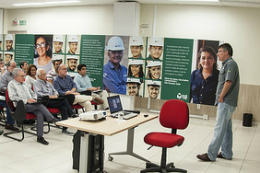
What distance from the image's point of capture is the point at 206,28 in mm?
8641

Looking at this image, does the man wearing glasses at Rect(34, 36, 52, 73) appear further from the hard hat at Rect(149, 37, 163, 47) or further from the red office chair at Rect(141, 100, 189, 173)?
the red office chair at Rect(141, 100, 189, 173)

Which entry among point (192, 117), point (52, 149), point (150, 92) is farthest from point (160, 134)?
point (192, 117)

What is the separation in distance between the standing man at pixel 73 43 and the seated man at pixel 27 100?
11.5 ft

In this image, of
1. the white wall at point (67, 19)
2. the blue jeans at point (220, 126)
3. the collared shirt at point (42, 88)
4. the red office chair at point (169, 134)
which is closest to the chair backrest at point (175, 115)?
the red office chair at point (169, 134)

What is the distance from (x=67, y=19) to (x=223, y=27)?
520 cm

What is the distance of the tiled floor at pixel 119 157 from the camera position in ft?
14.3

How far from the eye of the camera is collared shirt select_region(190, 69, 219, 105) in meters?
7.78

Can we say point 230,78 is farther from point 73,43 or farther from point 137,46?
point 73,43

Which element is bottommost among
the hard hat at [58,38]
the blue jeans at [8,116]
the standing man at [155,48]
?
the blue jeans at [8,116]

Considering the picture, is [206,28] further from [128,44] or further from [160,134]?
[160,134]

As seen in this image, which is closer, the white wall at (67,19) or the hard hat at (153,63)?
the hard hat at (153,63)

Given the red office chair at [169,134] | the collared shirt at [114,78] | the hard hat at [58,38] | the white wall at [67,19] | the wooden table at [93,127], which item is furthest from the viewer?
the white wall at [67,19]

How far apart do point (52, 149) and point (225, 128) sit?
290 cm

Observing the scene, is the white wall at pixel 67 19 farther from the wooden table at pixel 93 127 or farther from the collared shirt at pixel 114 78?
the wooden table at pixel 93 127
